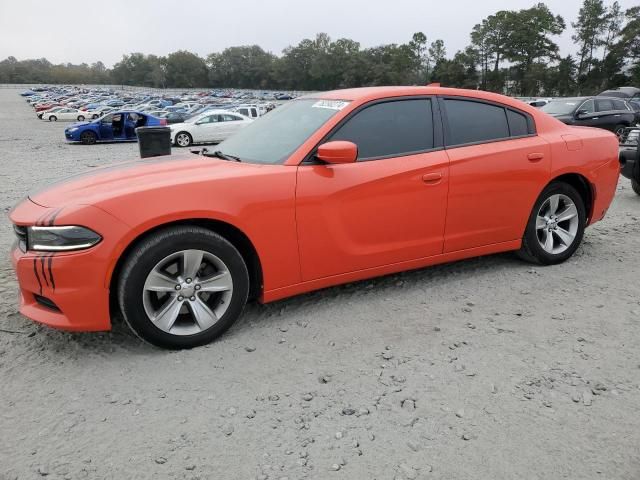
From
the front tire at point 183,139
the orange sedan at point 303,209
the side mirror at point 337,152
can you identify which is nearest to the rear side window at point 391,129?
the orange sedan at point 303,209

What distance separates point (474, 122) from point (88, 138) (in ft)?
61.5

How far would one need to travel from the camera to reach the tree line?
8231cm

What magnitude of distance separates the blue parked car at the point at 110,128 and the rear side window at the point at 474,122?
1847 centimetres

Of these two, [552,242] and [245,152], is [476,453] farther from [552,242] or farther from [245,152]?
[552,242]

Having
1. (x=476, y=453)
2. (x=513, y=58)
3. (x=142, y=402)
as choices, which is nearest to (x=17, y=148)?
(x=142, y=402)

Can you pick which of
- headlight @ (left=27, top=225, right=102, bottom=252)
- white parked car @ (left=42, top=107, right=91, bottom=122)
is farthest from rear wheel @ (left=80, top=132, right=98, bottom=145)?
white parked car @ (left=42, top=107, right=91, bottom=122)

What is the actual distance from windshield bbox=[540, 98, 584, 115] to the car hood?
47.5 feet

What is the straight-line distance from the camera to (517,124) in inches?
170

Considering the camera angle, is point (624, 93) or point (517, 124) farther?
point (624, 93)

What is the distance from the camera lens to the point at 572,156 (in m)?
4.45

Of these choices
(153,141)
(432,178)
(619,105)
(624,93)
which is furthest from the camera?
(624,93)

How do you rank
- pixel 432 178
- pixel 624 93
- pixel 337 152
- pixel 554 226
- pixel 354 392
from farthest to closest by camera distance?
pixel 624 93 → pixel 554 226 → pixel 432 178 → pixel 337 152 → pixel 354 392

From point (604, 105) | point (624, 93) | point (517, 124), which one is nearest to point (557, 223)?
point (517, 124)

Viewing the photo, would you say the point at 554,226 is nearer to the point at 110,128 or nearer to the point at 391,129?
the point at 391,129
